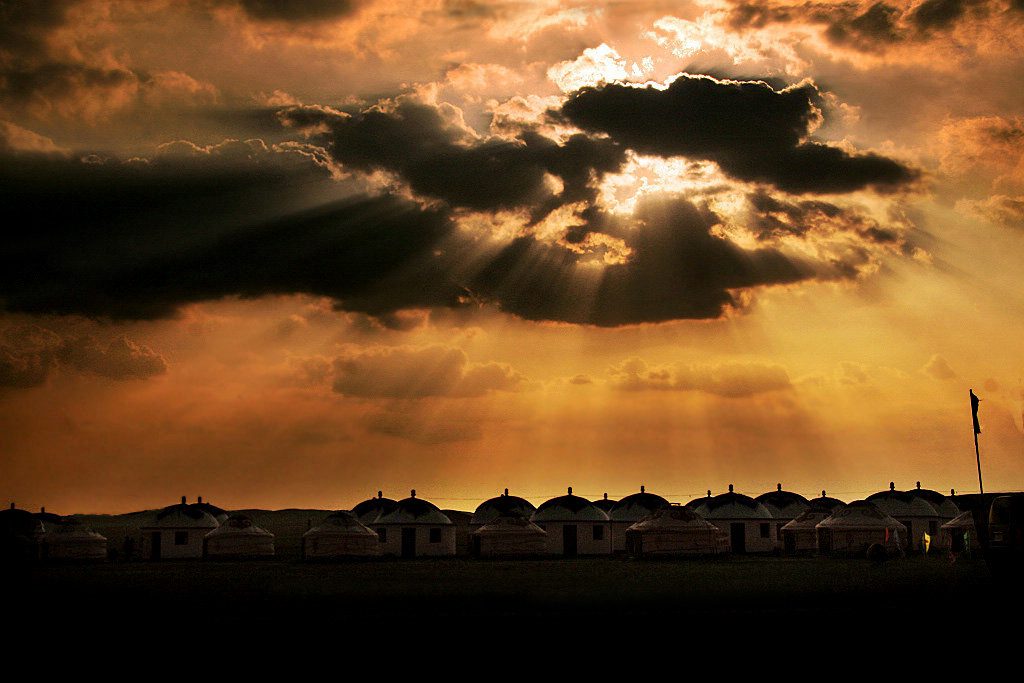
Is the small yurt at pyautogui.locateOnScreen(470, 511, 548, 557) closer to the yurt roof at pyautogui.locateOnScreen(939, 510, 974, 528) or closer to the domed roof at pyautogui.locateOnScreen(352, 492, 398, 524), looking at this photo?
the domed roof at pyautogui.locateOnScreen(352, 492, 398, 524)

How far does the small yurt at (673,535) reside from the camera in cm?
7006

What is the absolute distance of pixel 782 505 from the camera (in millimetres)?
91812

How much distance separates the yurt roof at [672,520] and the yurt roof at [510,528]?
8408 millimetres

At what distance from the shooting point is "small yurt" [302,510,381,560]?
71.6m

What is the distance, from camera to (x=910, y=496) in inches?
3533

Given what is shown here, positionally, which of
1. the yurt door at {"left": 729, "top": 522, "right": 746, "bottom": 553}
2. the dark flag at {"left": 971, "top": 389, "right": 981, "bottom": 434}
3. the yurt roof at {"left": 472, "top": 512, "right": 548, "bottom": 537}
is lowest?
the yurt door at {"left": 729, "top": 522, "right": 746, "bottom": 553}

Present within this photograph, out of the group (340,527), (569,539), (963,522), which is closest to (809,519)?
(963,522)

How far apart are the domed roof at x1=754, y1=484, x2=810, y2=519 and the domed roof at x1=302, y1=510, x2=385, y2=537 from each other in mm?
36377

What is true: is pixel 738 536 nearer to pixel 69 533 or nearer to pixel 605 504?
pixel 605 504

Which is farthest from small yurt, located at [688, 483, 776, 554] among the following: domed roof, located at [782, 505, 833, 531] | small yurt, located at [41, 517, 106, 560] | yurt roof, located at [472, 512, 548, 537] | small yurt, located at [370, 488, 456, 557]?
small yurt, located at [41, 517, 106, 560]

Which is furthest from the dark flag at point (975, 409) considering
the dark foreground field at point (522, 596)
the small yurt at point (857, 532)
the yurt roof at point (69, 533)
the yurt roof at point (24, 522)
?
the yurt roof at point (69, 533)

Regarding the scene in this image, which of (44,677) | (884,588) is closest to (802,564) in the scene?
(884,588)

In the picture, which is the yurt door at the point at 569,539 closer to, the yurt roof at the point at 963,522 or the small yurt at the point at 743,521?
the small yurt at the point at 743,521

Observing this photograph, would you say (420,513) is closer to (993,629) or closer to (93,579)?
(93,579)
